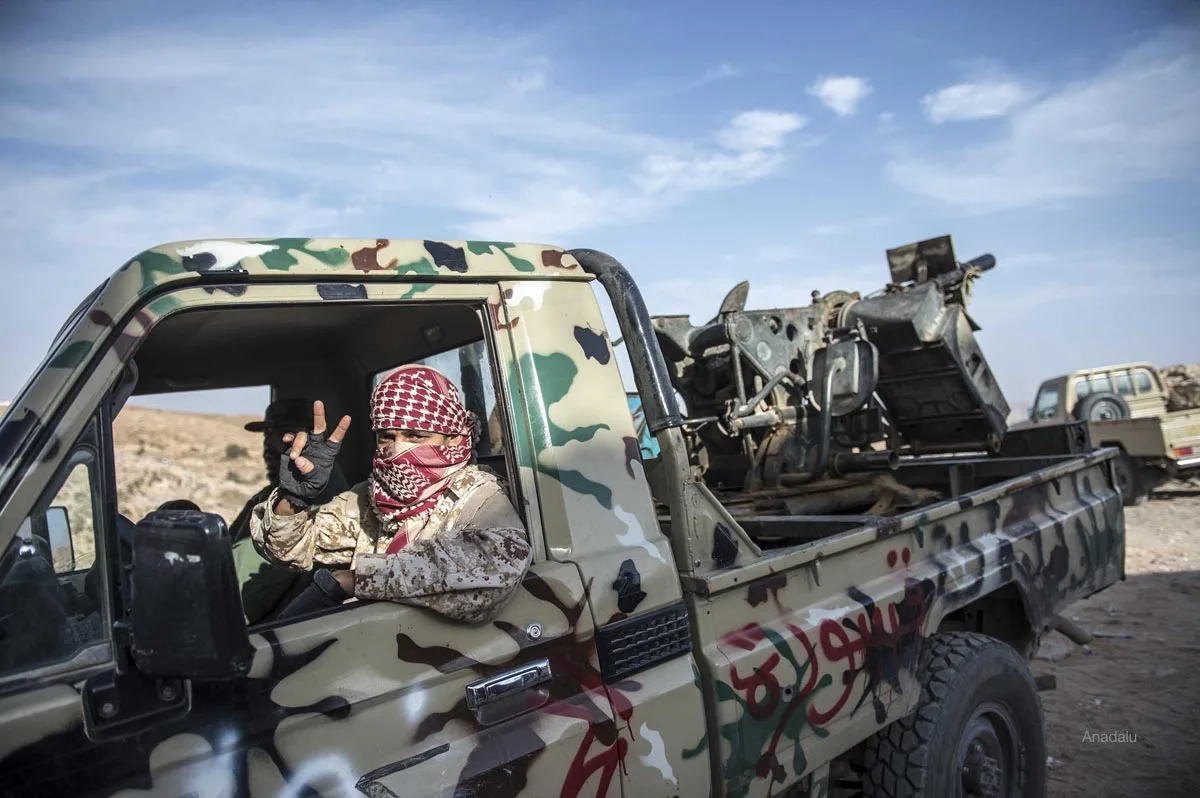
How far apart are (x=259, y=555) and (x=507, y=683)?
148 cm

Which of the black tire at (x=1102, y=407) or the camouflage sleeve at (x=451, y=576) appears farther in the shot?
the black tire at (x=1102, y=407)

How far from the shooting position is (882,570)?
8.34ft

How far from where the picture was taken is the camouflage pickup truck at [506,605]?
4.24 feet

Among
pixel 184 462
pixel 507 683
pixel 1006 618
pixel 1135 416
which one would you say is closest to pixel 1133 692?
pixel 1006 618

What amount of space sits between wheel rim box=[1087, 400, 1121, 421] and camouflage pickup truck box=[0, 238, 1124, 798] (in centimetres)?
1048

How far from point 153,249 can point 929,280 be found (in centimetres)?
465

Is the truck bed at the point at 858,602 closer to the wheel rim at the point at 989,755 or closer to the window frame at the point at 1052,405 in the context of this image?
the wheel rim at the point at 989,755

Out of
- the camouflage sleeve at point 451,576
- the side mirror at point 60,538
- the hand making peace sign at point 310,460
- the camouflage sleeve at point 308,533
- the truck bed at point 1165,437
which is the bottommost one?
the truck bed at point 1165,437

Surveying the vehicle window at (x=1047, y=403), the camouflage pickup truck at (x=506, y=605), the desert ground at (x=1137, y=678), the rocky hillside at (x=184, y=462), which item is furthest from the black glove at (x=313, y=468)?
the vehicle window at (x=1047, y=403)

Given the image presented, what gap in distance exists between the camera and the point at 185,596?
121cm

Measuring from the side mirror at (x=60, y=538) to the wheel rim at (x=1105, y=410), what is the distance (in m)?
13.9

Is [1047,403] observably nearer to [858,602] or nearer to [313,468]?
[858,602]

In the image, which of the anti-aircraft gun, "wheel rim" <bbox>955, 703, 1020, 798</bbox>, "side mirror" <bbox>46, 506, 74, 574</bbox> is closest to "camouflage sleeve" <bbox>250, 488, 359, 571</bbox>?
"side mirror" <bbox>46, 506, 74, 574</bbox>

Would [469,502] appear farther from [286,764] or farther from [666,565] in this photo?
[286,764]
